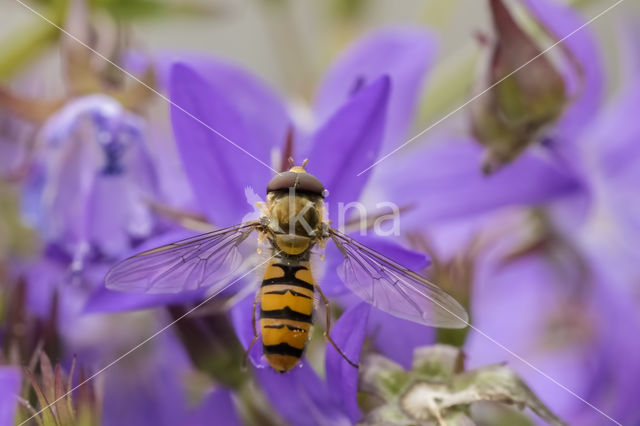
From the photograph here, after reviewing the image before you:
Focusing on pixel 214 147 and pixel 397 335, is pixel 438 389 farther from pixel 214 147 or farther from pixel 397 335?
pixel 214 147

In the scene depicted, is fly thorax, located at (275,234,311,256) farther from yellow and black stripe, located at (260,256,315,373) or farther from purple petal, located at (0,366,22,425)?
purple petal, located at (0,366,22,425)

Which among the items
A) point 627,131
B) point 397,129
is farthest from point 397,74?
point 627,131

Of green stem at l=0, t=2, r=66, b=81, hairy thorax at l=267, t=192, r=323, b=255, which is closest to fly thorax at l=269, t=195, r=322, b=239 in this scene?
hairy thorax at l=267, t=192, r=323, b=255

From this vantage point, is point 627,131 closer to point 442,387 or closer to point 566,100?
point 566,100

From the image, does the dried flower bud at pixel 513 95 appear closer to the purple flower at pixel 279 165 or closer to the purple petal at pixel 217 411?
the purple flower at pixel 279 165

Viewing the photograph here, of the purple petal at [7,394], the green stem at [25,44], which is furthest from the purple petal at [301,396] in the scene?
the green stem at [25,44]
